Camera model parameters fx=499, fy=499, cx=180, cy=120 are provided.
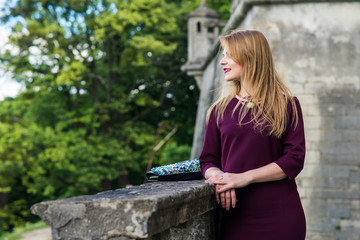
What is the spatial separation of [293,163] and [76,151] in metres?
16.7

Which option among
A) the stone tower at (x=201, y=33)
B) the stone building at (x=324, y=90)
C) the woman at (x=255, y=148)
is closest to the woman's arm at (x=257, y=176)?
the woman at (x=255, y=148)

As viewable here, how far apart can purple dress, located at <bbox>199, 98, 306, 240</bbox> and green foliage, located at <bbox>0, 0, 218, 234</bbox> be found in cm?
1368

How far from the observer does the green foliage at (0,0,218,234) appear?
717 inches

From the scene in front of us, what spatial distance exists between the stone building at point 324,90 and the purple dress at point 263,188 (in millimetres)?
5315

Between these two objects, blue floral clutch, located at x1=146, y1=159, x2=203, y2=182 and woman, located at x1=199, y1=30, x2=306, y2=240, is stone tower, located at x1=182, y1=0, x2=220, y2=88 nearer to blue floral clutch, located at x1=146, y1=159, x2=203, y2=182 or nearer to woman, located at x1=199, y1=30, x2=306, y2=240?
blue floral clutch, located at x1=146, y1=159, x2=203, y2=182

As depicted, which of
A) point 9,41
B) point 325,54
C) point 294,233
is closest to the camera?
point 294,233

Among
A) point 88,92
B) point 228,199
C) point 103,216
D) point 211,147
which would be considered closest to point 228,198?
point 228,199

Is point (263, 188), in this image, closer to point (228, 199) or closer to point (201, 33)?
point (228, 199)

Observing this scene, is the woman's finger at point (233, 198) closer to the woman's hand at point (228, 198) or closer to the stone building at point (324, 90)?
the woman's hand at point (228, 198)

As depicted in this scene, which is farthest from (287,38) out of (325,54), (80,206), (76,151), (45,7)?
(45,7)

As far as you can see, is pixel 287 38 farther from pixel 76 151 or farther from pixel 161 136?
pixel 161 136

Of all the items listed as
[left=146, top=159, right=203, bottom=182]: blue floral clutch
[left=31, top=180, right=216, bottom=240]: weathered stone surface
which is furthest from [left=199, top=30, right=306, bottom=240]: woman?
[left=31, top=180, right=216, bottom=240]: weathered stone surface

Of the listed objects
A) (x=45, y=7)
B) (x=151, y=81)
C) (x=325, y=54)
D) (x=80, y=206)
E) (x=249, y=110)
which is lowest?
(x=80, y=206)

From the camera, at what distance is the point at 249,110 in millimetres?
2266
